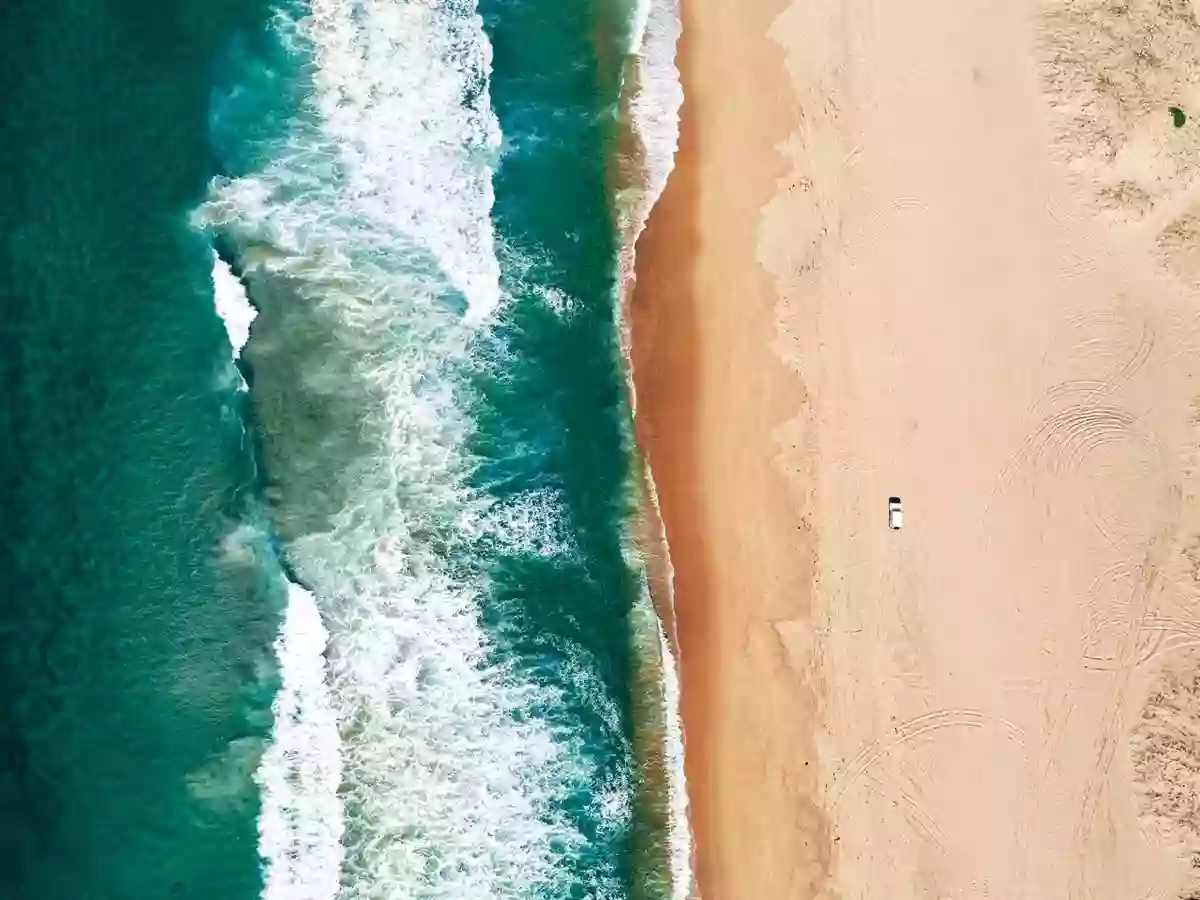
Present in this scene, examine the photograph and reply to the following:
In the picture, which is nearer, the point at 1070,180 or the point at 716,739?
the point at 716,739

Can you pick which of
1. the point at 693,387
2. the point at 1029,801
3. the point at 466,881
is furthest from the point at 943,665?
the point at 466,881

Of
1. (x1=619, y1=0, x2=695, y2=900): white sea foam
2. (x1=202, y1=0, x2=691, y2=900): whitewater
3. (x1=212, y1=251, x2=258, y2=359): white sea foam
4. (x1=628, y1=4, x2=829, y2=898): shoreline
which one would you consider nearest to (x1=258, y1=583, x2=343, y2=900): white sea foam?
(x1=202, y1=0, x2=691, y2=900): whitewater

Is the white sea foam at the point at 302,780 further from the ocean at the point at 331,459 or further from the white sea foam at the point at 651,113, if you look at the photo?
the white sea foam at the point at 651,113

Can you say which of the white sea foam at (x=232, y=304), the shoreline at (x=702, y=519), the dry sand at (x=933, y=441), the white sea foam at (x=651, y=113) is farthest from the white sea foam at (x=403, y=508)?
the dry sand at (x=933, y=441)

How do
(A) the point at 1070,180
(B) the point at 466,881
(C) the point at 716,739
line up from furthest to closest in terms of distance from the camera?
(A) the point at 1070,180
(C) the point at 716,739
(B) the point at 466,881

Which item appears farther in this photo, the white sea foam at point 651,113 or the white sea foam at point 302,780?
the white sea foam at point 651,113

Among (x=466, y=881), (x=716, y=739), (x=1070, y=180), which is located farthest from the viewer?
(x=1070, y=180)

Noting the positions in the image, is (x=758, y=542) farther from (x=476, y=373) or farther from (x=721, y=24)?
(x=721, y=24)
